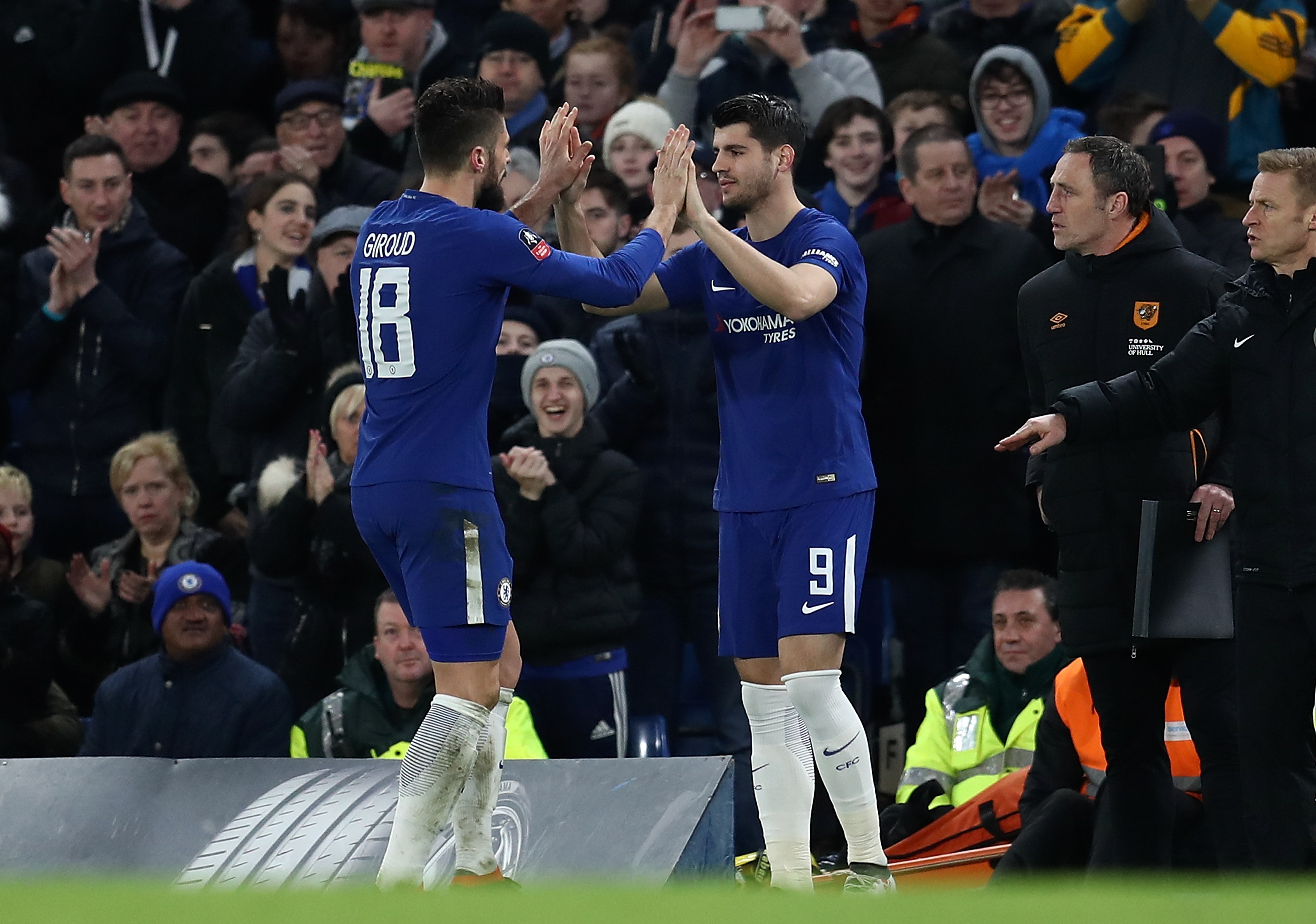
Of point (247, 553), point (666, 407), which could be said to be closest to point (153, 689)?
point (247, 553)

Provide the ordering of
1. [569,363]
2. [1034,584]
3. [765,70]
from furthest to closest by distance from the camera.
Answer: [765,70], [569,363], [1034,584]

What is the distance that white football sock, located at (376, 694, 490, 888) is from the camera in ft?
21.9

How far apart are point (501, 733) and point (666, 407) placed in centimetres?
330

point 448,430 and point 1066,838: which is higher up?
point 448,430

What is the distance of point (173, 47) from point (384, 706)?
5.99m

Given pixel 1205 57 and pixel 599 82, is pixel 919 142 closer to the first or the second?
pixel 1205 57

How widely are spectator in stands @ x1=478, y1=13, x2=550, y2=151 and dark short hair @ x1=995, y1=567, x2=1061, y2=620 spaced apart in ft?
13.7

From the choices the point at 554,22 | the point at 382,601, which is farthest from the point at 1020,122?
the point at 382,601

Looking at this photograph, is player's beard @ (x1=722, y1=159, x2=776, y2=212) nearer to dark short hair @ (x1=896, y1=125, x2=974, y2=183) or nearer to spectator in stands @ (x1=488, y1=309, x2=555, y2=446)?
dark short hair @ (x1=896, y1=125, x2=974, y2=183)

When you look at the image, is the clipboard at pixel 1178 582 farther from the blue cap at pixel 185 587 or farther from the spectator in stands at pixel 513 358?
the blue cap at pixel 185 587

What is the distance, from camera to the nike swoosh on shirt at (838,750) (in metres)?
7.13

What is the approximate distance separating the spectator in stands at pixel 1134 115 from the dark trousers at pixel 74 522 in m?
5.73

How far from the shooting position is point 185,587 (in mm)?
9523

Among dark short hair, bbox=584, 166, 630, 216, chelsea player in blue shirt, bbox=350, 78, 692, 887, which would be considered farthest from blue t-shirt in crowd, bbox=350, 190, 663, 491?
dark short hair, bbox=584, 166, 630, 216
